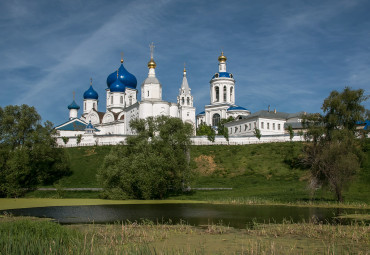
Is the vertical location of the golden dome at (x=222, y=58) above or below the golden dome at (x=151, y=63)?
above

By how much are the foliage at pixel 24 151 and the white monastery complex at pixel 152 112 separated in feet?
62.4

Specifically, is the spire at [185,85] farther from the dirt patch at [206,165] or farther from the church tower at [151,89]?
the dirt patch at [206,165]

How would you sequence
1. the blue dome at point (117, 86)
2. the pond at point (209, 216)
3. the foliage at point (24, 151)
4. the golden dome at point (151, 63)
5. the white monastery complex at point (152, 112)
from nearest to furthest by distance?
the pond at point (209, 216)
the foliage at point (24, 151)
the white monastery complex at point (152, 112)
the golden dome at point (151, 63)
the blue dome at point (117, 86)

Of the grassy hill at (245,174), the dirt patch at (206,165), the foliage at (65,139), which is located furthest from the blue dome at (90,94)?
the dirt patch at (206,165)

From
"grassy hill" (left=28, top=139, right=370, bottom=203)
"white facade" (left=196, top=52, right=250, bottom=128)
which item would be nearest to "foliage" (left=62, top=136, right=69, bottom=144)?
"grassy hill" (left=28, top=139, right=370, bottom=203)

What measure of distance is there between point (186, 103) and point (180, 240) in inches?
2644

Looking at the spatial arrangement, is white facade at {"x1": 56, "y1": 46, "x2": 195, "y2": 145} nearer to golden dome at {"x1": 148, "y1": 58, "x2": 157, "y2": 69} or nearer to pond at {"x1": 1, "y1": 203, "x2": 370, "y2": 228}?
golden dome at {"x1": 148, "y1": 58, "x2": 157, "y2": 69}

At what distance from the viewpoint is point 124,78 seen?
8188 cm

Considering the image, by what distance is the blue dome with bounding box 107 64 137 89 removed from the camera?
268 ft

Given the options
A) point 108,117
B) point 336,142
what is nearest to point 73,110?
point 108,117

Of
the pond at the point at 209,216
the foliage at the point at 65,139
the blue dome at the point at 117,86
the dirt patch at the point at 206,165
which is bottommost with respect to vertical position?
the pond at the point at 209,216

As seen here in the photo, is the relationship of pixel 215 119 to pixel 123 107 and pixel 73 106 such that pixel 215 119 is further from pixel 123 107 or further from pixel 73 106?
pixel 73 106

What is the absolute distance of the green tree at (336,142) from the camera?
24.6 metres

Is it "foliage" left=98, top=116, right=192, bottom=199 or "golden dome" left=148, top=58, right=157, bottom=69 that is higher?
"golden dome" left=148, top=58, right=157, bottom=69
